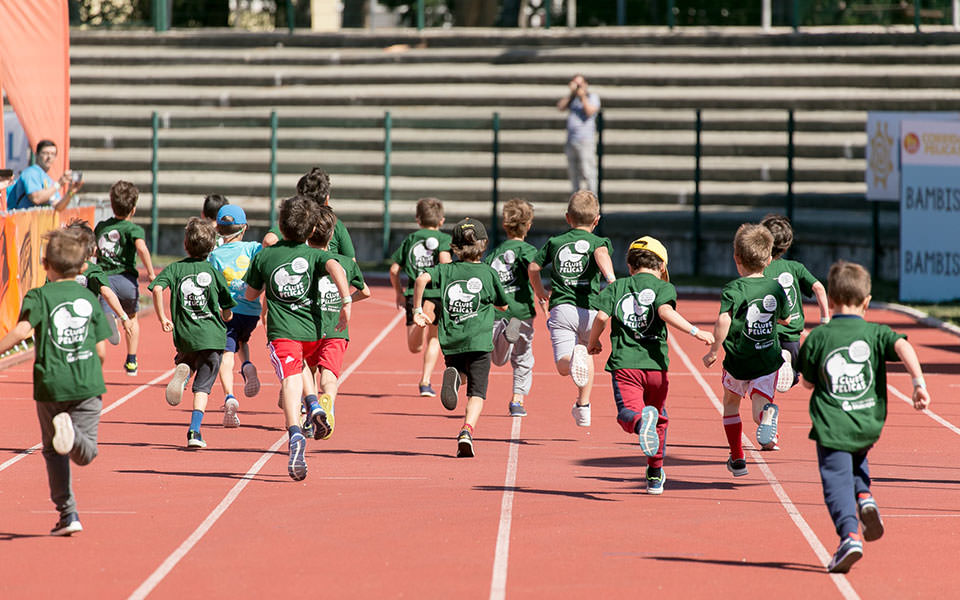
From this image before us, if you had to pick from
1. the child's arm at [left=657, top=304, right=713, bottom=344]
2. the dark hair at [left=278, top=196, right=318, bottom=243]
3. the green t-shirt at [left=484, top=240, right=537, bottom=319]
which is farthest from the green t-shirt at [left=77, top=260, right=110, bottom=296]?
the child's arm at [left=657, top=304, right=713, bottom=344]

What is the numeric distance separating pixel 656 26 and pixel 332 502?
29451 mm

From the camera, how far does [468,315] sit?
34.1 ft

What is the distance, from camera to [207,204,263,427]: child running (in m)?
11.2

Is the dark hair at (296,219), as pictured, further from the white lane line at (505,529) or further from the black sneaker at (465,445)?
the white lane line at (505,529)

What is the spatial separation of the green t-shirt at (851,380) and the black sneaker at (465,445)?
11.4 ft

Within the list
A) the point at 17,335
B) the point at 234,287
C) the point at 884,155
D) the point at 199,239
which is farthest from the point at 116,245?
the point at 884,155

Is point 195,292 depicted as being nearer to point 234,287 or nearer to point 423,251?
point 234,287

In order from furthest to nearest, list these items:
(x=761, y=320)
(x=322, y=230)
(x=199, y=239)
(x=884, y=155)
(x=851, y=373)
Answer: (x=884, y=155), (x=199, y=239), (x=322, y=230), (x=761, y=320), (x=851, y=373)

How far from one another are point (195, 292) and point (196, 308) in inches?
4.7

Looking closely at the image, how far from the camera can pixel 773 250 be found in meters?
10.6

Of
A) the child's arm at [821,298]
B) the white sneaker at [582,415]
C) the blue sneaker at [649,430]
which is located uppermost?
the child's arm at [821,298]

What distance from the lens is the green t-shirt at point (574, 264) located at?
11.5 metres

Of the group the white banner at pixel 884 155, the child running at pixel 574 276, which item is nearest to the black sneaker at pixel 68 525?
the child running at pixel 574 276

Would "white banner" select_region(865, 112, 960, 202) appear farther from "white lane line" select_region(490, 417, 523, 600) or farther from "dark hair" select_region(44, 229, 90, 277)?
"dark hair" select_region(44, 229, 90, 277)
